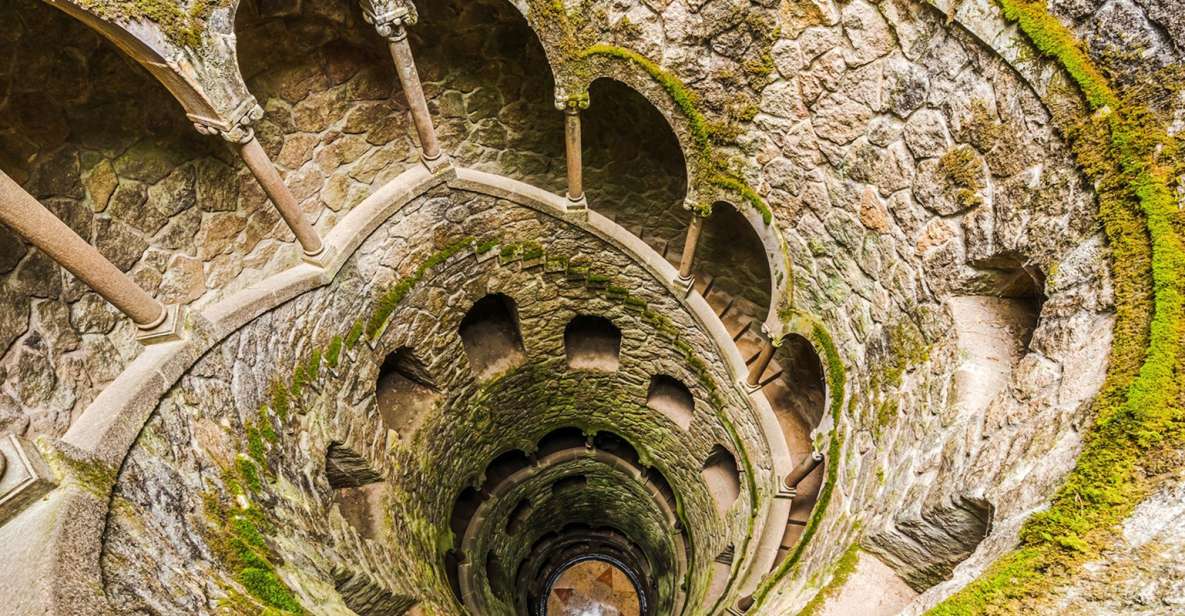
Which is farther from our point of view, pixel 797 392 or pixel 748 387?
pixel 797 392

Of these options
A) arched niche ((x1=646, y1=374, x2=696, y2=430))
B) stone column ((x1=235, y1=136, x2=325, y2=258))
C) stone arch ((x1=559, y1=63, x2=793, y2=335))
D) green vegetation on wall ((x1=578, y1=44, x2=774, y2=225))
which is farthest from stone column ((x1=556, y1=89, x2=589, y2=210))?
arched niche ((x1=646, y1=374, x2=696, y2=430))

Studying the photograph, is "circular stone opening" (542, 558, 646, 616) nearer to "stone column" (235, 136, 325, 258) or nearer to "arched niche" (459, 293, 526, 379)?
"arched niche" (459, 293, 526, 379)

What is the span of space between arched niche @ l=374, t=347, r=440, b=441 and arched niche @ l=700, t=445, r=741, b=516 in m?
4.90

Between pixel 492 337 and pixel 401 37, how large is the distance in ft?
17.7

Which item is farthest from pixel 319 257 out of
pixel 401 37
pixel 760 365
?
pixel 760 365

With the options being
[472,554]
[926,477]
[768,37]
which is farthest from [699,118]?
[472,554]

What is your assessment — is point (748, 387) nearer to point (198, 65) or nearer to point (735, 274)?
point (735, 274)

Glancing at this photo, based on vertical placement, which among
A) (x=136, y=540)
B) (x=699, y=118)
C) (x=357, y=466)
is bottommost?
(x=136, y=540)

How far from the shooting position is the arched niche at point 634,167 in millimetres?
7434

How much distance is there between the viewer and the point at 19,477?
119 inches

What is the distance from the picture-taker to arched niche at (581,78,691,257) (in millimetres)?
7434

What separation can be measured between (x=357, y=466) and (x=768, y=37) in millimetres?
6771

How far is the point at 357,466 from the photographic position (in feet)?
22.8

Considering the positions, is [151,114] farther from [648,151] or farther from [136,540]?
[648,151]
